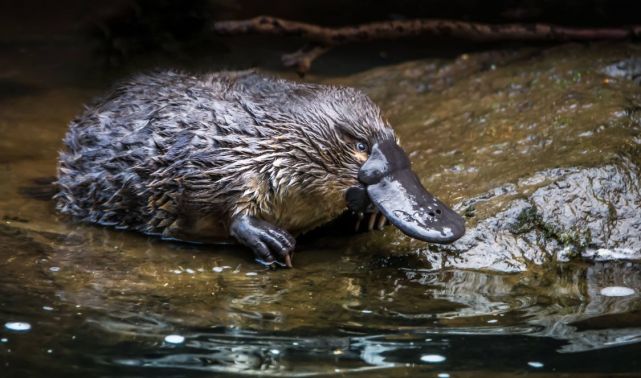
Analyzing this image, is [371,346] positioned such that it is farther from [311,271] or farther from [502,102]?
[502,102]

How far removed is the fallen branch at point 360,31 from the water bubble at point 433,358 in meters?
3.75

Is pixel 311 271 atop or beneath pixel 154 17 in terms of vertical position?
beneath

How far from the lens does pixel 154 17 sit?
682 cm

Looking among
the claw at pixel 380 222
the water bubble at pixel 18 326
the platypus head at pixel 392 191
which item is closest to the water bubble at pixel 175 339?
the water bubble at pixel 18 326

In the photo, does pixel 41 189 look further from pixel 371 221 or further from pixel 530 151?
pixel 530 151

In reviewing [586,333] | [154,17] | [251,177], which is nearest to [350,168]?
[251,177]

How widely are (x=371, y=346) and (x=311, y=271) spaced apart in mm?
792

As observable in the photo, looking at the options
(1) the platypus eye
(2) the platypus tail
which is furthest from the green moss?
(2) the platypus tail

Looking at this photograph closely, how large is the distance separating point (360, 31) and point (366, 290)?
349cm

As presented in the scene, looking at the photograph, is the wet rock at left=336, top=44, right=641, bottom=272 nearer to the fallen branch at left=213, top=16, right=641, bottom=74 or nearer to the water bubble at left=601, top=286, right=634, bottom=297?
the water bubble at left=601, top=286, right=634, bottom=297

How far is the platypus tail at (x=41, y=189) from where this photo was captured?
15.4 feet

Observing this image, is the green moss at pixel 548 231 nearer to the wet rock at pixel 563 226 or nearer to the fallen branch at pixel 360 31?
the wet rock at pixel 563 226

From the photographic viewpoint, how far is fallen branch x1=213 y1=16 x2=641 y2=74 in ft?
21.7

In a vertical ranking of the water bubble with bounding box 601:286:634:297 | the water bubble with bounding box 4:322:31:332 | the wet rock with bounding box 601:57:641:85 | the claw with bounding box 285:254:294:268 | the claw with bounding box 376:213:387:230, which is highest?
the wet rock with bounding box 601:57:641:85
